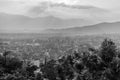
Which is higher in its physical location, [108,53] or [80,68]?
[108,53]

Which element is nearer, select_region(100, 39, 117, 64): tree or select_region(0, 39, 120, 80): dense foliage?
select_region(0, 39, 120, 80): dense foliage

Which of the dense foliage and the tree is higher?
the tree

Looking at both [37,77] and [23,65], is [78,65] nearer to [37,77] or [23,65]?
[37,77]

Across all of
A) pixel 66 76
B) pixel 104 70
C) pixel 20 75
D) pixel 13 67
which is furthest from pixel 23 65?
pixel 104 70

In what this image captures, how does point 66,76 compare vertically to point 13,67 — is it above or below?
below

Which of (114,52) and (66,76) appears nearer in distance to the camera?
(114,52)

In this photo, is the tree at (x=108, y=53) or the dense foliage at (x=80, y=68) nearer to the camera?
the dense foliage at (x=80, y=68)

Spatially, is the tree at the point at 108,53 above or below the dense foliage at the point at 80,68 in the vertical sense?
above

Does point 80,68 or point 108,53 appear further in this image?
point 80,68
